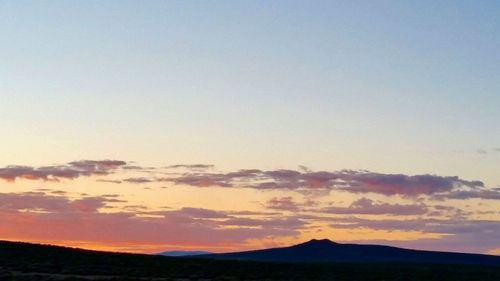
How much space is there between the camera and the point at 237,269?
73.8 metres

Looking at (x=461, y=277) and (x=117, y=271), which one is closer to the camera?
(x=117, y=271)

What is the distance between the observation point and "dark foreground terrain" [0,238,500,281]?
62.1 metres

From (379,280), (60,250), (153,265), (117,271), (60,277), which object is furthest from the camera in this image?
(60,250)

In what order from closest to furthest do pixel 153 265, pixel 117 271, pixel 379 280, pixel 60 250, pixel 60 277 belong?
pixel 60 277 → pixel 117 271 → pixel 379 280 → pixel 153 265 → pixel 60 250

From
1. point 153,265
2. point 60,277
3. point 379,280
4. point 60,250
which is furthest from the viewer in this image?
point 60,250

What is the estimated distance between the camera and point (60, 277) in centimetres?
5909

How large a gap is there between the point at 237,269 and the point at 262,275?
6.37 metres

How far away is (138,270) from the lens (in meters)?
68.0

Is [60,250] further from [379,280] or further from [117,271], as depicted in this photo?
[379,280]

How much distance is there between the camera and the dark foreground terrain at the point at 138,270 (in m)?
62.1

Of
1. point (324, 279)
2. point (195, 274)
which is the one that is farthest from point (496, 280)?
point (195, 274)

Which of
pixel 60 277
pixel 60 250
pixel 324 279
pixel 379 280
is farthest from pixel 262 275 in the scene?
pixel 60 250

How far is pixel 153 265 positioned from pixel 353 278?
62.3ft

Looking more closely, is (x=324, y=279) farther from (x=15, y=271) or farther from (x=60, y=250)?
(x=60, y=250)
